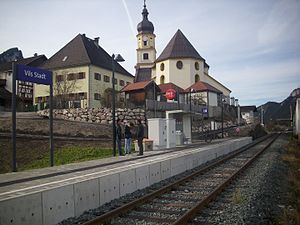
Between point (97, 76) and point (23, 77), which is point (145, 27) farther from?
point (23, 77)

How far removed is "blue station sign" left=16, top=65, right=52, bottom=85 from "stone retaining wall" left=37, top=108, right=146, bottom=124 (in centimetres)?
2047

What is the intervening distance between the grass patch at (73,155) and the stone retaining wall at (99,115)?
11.5 metres

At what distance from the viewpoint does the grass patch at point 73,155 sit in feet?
62.4

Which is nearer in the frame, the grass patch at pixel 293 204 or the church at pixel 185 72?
the grass patch at pixel 293 204

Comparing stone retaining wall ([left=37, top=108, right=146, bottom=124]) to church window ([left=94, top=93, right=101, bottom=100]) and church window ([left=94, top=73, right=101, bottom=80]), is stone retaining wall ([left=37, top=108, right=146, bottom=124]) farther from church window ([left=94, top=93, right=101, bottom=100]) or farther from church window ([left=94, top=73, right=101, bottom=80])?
church window ([left=94, top=73, right=101, bottom=80])

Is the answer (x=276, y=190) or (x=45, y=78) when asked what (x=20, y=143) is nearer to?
(x=45, y=78)

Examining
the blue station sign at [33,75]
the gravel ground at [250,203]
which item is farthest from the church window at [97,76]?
the gravel ground at [250,203]

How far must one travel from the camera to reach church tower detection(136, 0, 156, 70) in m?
88.2

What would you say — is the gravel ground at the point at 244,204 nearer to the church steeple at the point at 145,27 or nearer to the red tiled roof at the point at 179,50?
the red tiled roof at the point at 179,50

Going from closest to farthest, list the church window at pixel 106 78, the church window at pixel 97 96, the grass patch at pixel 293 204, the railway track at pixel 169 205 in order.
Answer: the grass patch at pixel 293 204, the railway track at pixel 169 205, the church window at pixel 97 96, the church window at pixel 106 78

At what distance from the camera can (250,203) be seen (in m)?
7.89

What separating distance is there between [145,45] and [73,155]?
71720 mm

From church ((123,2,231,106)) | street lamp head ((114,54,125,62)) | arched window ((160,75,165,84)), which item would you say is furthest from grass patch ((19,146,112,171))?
arched window ((160,75,165,84))

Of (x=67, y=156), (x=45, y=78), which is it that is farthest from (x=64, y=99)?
(x=45, y=78)
